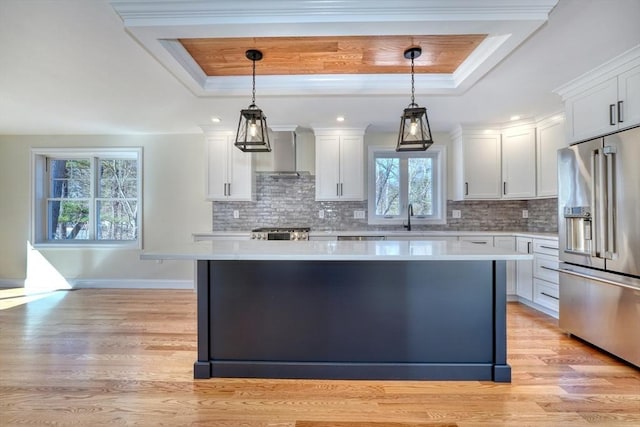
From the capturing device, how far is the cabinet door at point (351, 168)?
13.9 feet

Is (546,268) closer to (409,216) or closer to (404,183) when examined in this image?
(409,216)

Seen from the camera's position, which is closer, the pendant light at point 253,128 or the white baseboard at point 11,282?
the pendant light at point 253,128

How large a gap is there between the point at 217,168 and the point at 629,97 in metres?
4.22

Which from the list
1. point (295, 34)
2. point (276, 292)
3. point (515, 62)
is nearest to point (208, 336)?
point (276, 292)

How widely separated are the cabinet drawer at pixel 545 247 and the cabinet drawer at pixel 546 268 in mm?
45

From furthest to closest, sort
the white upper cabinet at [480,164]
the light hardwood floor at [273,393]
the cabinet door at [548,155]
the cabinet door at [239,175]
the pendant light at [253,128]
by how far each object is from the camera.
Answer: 1. the cabinet door at [239,175]
2. the white upper cabinet at [480,164]
3. the cabinet door at [548,155]
4. the pendant light at [253,128]
5. the light hardwood floor at [273,393]

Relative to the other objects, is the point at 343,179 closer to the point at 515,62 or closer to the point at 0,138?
the point at 515,62

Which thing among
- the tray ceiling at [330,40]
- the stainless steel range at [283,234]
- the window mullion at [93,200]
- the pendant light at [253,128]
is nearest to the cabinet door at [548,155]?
the tray ceiling at [330,40]

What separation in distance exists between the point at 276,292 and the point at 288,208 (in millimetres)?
2516

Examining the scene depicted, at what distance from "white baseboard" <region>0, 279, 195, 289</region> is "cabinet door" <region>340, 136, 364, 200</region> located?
267 centimetres

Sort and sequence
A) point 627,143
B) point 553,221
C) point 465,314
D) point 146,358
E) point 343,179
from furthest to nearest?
point 343,179, point 553,221, point 146,358, point 627,143, point 465,314

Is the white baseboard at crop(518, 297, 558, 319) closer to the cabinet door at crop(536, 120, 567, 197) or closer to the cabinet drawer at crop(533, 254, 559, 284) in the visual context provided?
the cabinet drawer at crop(533, 254, 559, 284)

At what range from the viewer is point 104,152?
4730mm

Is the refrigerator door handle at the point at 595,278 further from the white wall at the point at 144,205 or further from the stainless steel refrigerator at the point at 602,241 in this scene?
the white wall at the point at 144,205
